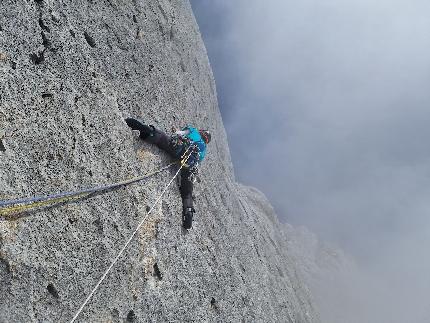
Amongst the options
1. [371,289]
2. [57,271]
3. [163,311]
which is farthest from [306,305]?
[371,289]

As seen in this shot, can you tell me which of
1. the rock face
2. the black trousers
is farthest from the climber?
the rock face

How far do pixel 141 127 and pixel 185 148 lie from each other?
5.40 feet

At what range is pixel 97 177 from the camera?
21.5 ft

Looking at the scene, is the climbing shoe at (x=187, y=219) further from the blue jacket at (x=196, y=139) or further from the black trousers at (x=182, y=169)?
the blue jacket at (x=196, y=139)

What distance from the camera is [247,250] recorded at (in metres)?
13.7

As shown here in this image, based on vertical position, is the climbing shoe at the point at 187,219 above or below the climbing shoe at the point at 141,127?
below

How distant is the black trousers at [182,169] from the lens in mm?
8399

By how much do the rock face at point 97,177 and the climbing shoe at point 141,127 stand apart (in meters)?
0.21

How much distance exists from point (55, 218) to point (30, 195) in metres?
0.47

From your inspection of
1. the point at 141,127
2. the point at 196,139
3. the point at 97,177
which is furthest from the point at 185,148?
the point at 97,177

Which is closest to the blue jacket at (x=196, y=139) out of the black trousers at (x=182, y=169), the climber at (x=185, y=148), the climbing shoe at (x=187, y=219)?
the climber at (x=185, y=148)

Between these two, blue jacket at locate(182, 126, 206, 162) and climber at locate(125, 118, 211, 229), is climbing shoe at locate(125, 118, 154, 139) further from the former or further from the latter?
blue jacket at locate(182, 126, 206, 162)

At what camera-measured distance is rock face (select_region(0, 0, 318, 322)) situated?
516cm

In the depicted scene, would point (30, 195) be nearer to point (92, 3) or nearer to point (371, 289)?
point (92, 3)
